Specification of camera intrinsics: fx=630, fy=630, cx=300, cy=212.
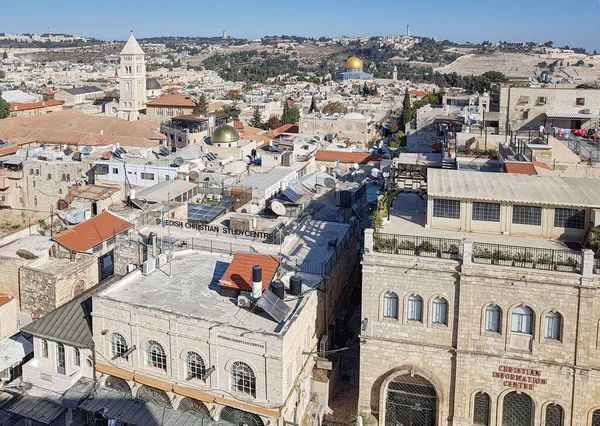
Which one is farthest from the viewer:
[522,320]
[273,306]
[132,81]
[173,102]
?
[173,102]

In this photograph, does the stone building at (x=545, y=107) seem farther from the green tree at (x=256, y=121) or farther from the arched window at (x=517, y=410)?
the green tree at (x=256, y=121)

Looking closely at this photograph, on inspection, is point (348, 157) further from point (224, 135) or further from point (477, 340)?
point (477, 340)

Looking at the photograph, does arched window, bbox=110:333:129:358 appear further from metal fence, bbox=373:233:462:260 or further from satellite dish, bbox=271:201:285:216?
satellite dish, bbox=271:201:285:216

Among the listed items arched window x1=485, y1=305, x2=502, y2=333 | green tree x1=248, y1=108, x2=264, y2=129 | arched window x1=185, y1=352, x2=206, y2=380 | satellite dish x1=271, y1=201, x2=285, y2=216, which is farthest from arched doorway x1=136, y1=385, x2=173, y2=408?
green tree x1=248, y1=108, x2=264, y2=129

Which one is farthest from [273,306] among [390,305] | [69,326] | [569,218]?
[569,218]

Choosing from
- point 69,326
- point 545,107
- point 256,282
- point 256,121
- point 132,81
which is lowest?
point 69,326
